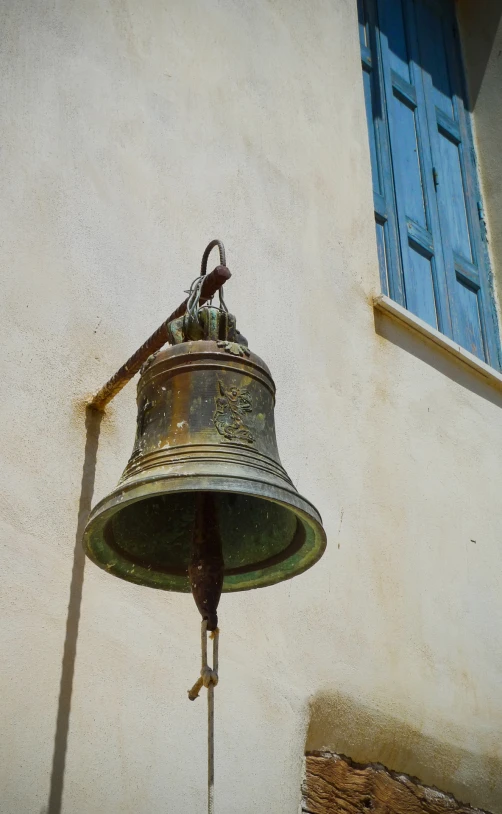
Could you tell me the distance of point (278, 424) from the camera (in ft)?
11.3

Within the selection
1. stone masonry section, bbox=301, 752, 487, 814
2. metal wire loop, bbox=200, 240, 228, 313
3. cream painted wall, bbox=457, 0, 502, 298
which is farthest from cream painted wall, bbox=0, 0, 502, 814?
cream painted wall, bbox=457, 0, 502, 298

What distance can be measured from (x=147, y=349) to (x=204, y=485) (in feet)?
2.10

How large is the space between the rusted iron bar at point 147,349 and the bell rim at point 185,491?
0.45 meters

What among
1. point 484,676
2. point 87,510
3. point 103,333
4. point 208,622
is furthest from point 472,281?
point 208,622

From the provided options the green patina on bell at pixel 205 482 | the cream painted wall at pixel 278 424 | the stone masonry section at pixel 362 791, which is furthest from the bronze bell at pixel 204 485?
the stone masonry section at pixel 362 791

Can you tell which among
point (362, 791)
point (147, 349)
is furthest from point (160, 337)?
point (362, 791)

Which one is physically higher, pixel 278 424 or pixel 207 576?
pixel 278 424

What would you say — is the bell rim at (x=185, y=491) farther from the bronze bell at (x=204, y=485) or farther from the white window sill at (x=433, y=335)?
the white window sill at (x=433, y=335)

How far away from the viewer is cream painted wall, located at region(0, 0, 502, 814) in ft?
8.72

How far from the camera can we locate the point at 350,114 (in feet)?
15.0

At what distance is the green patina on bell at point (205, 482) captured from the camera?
2178 millimetres

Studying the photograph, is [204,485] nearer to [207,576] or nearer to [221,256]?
[207,576]

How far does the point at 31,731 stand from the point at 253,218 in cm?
207

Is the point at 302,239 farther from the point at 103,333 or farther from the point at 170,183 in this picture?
the point at 103,333
